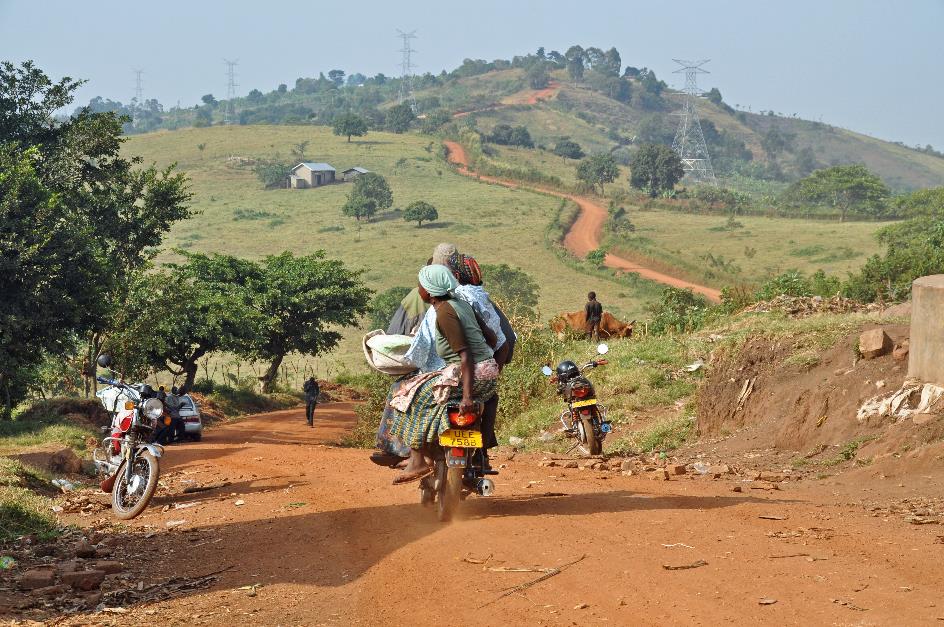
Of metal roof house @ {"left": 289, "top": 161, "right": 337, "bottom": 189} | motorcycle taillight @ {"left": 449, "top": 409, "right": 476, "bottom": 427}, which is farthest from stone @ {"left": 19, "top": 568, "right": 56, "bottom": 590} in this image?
metal roof house @ {"left": 289, "top": 161, "right": 337, "bottom": 189}

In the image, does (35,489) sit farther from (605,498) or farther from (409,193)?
(409,193)

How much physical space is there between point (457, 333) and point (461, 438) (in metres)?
0.76

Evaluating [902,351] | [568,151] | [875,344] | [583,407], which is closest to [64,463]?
[583,407]

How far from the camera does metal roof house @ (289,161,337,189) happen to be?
10988cm

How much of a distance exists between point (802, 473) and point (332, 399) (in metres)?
30.8

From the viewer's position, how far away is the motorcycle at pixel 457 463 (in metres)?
7.70

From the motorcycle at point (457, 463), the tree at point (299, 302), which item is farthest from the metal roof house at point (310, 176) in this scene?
the motorcycle at point (457, 463)

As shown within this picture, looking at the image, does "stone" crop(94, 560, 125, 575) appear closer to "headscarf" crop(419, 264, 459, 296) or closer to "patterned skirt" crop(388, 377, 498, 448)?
"patterned skirt" crop(388, 377, 498, 448)

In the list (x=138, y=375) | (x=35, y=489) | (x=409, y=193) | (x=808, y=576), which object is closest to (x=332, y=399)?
(x=138, y=375)

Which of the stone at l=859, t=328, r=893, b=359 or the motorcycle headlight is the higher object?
the stone at l=859, t=328, r=893, b=359

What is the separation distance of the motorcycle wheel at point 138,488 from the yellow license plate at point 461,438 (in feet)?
11.1

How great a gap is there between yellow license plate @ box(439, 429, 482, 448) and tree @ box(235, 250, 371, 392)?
110 feet

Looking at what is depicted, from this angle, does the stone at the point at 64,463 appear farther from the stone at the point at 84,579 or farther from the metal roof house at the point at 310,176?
the metal roof house at the point at 310,176

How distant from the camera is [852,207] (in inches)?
4033
